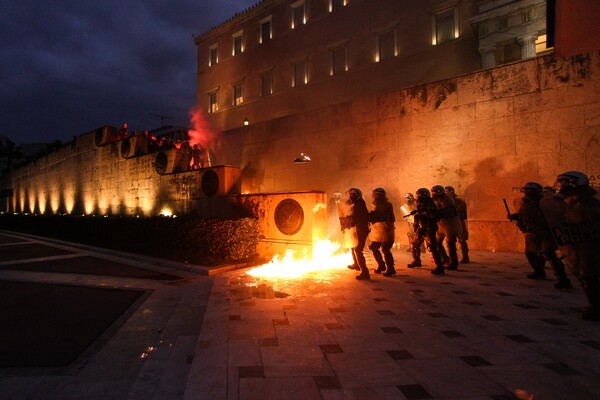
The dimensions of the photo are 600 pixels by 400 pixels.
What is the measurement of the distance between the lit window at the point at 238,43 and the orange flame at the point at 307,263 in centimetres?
2549

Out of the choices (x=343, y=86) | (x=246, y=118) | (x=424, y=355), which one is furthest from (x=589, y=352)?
(x=246, y=118)

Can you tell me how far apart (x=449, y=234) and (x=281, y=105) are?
20.9 m

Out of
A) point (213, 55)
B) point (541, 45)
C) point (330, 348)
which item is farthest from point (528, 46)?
point (213, 55)

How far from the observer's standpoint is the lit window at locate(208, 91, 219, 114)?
31.4 metres

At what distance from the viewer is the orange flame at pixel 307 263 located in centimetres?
784

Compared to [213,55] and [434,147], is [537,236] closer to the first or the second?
[434,147]

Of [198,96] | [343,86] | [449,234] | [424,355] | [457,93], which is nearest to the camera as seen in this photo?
[424,355]

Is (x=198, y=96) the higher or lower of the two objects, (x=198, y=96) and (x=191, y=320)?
the higher

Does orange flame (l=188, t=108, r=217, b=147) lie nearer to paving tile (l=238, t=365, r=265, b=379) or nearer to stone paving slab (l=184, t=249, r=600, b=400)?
stone paving slab (l=184, t=249, r=600, b=400)

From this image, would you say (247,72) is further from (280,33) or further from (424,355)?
(424,355)

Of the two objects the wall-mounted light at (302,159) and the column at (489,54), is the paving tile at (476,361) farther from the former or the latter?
the column at (489,54)

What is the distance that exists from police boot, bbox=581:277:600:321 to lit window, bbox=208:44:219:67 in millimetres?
33168

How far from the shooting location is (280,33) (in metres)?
26.7

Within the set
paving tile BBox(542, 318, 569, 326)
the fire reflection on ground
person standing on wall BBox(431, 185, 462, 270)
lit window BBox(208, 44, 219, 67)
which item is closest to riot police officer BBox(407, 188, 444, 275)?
person standing on wall BBox(431, 185, 462, 270)
